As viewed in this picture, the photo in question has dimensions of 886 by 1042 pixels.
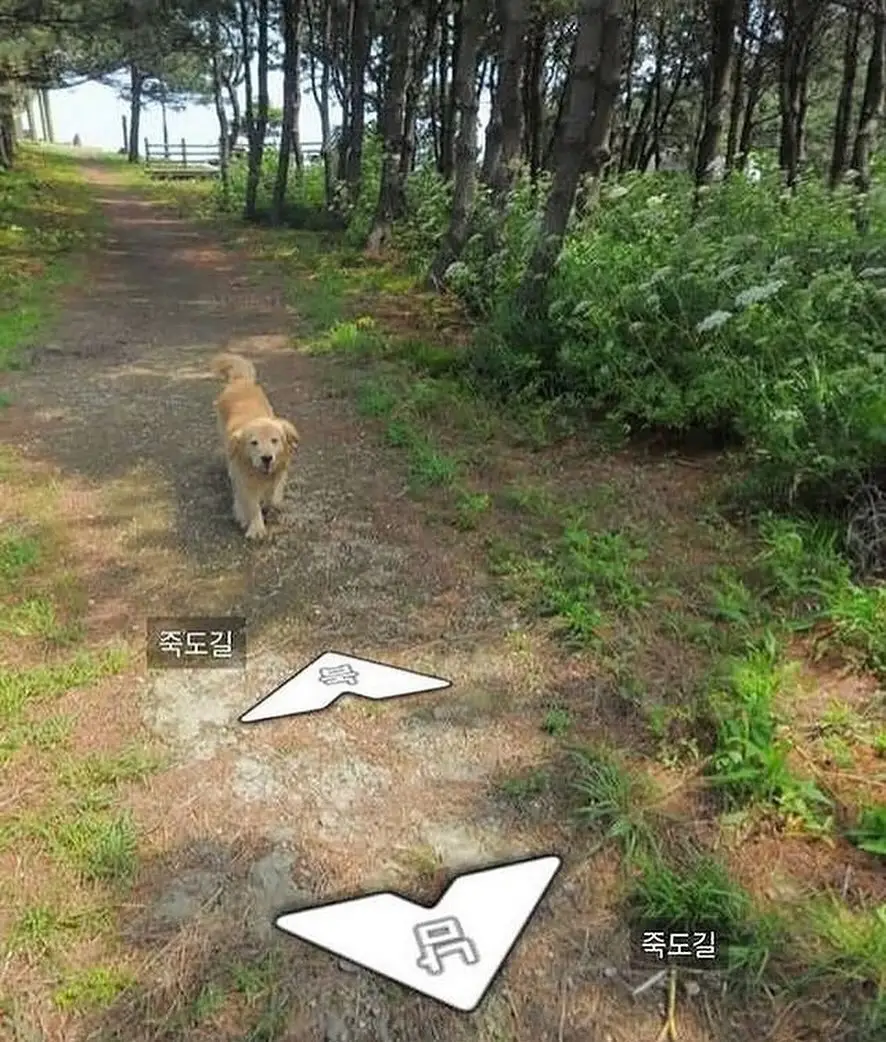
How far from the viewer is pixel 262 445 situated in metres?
Result: 3.99

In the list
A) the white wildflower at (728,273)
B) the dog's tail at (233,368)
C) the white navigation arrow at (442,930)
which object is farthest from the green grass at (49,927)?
the white wildflower at (728,273)

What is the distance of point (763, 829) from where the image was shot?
7.69 feet

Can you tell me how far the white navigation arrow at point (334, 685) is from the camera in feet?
9.57

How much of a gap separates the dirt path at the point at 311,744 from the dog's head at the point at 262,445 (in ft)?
1.20

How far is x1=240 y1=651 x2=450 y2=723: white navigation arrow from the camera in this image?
292 centimetres

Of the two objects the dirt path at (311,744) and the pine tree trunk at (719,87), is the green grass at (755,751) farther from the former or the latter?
the pine tree trunk at (719,87)

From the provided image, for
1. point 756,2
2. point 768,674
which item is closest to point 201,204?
point 756,2

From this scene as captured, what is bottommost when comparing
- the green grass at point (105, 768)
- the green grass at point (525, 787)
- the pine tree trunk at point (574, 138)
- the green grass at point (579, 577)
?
the green grass at point (105, 768)

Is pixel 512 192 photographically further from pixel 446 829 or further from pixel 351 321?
pixel 446 829

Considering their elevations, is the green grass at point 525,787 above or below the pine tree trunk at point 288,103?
below

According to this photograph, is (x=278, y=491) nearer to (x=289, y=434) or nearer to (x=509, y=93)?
(x=289, y=434)

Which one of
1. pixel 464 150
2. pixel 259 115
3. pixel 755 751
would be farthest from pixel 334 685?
pixel 259 115

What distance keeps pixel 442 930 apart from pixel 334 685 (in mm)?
1072

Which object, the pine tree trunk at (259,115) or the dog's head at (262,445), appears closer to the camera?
the dog's head at (262,445)
